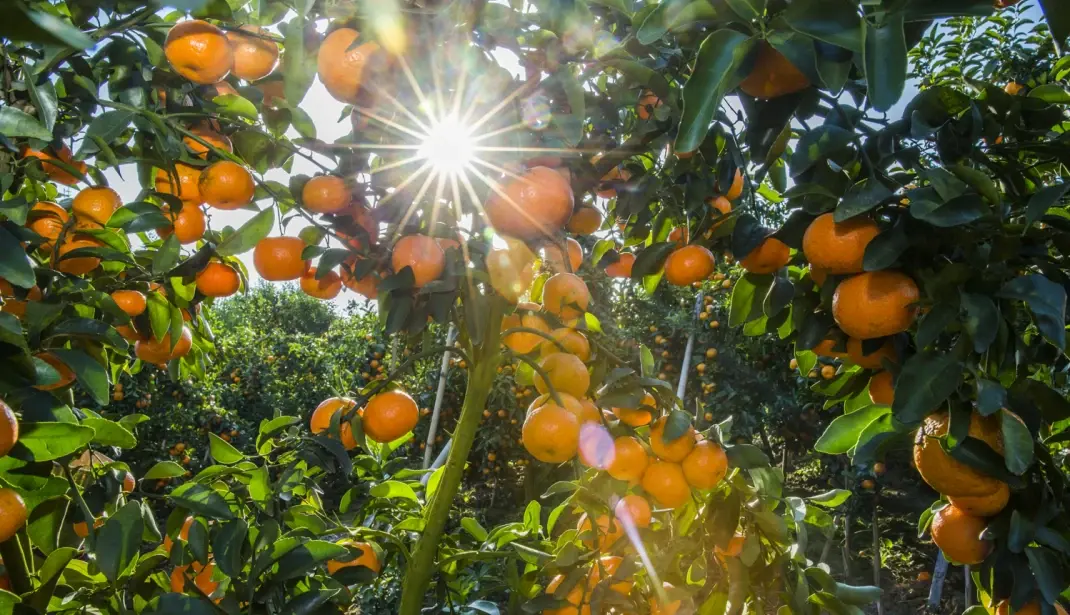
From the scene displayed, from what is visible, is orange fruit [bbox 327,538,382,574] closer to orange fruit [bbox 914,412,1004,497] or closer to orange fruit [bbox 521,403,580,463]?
orange fruit [bbox 521,403,580,463]

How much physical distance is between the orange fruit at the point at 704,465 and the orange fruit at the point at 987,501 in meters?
0.30

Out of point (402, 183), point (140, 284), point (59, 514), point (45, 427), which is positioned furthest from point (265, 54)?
point (59, 514)

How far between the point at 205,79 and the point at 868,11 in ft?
2.87

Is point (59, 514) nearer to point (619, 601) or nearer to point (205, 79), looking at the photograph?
point (205, 79)

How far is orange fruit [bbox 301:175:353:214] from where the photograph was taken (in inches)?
37.3

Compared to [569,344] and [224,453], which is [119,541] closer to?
[224,453]

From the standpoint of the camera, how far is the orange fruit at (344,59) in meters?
0.77

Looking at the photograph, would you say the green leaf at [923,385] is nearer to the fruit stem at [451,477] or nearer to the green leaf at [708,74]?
the green leaf at [708,74]

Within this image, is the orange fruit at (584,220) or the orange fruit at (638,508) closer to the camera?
the orange fruit at (638,508)

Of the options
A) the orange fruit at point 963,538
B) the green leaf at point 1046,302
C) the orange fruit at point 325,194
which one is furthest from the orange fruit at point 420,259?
the orange fruit at point 963,538

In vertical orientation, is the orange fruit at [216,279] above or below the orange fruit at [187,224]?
below

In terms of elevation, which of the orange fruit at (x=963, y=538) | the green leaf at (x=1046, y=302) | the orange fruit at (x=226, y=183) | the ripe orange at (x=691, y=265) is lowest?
the orange fruit at (x=963, y=538)

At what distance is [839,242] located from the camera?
0.76 m

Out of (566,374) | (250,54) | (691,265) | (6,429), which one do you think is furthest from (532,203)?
(6,429)
